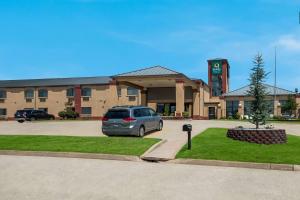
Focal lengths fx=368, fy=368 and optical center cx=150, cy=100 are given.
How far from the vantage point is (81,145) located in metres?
15.9

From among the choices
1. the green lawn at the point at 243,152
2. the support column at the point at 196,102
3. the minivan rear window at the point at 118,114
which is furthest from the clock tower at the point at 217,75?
the green lawn at the point at 243,152

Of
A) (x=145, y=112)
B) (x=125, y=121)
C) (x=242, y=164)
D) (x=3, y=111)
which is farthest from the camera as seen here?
(x=3, y=111)

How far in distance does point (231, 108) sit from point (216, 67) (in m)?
15.0

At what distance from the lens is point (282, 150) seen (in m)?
14.1

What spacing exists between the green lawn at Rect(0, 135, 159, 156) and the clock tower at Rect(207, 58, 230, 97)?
6158cm

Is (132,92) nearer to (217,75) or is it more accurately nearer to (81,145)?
(217,75)

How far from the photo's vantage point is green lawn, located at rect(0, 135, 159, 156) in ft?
47.4

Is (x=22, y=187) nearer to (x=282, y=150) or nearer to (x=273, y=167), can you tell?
(x=273, y=167)

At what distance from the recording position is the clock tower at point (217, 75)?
77.1 meters

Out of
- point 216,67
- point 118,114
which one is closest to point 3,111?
point 216,67

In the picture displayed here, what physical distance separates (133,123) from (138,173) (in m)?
9.41

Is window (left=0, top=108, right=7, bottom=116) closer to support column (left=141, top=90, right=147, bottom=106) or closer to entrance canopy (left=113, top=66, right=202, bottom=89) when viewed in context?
support column (left=141, top=90, right=147, bottom=106)

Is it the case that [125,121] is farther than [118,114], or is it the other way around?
[118,114]

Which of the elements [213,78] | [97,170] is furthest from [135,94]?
[97,170]
